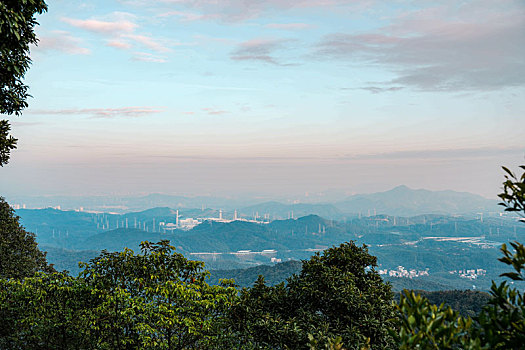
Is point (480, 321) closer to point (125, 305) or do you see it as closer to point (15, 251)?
point (125, 305)

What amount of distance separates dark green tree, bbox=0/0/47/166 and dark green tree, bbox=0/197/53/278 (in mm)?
7945

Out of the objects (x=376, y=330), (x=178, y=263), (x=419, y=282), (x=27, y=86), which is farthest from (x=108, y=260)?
(x=419, y=282)

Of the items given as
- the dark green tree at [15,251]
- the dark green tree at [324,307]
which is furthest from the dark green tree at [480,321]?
the dark green tree at [15,251]

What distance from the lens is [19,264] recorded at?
14.3m

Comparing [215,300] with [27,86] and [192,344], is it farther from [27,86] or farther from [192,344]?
[27,86]

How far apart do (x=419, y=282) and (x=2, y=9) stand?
510ft

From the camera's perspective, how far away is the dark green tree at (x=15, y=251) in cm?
1390

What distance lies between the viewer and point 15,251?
14836mm

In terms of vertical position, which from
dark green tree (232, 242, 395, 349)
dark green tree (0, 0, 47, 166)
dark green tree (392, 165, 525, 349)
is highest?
dark green tree (0, 0, 47, 166)

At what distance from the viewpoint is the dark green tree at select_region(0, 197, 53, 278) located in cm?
1390

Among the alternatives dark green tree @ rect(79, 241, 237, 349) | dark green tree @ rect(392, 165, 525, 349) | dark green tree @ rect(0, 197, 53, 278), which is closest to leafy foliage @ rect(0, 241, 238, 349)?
dark green tree @ rect(79, 241, 237, 349)

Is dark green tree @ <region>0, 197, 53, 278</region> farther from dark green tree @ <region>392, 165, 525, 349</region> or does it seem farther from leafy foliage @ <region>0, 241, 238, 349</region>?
dark green tree @ <region>392, 165, 525, 349</region>

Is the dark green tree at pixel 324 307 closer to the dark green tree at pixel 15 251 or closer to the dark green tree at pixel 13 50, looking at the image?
the dark green tree at pixel 13 50

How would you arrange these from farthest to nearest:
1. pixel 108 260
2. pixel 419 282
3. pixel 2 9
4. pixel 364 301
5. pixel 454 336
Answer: pixel 419 282 < pixel 108 260 < pixel 364 301 < pixel 2 9 < pixel 454 336
